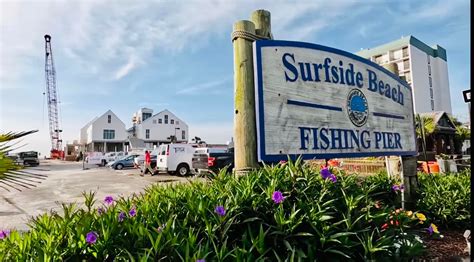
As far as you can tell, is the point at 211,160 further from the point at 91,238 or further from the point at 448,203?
the point at 91,238

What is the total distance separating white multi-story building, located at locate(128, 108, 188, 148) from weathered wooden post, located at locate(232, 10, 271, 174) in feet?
160

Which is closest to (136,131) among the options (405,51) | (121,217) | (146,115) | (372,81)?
(146,115)

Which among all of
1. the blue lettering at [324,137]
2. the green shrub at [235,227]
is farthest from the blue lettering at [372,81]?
the green shrub at [235,227]

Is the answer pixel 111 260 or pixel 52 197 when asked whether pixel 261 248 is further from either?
pixel 52 197

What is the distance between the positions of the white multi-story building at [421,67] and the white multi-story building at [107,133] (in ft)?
141

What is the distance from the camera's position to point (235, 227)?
77.5 inches

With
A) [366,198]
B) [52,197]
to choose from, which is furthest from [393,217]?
[52,197]

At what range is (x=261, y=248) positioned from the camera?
1.67 m

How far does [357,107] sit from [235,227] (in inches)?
94.3

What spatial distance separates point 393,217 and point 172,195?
171 centimetres

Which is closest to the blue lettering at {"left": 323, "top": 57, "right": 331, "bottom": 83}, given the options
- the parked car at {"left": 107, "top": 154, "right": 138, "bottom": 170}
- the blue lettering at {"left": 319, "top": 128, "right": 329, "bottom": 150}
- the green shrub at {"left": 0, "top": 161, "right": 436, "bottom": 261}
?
the blue lettering at {"left": 319, "top": 128, "right": 329, "bottom": 150}

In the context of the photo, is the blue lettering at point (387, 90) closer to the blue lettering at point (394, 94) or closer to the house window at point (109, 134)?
the blue lettering at point (394, 94)

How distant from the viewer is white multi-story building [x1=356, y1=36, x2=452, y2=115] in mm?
52353

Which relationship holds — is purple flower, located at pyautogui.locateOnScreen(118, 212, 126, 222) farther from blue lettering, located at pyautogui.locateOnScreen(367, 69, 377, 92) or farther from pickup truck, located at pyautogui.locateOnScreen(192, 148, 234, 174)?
pickup truck, located at pyautogui.locateOnScreen(192, 148, 234, 174)
